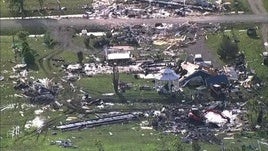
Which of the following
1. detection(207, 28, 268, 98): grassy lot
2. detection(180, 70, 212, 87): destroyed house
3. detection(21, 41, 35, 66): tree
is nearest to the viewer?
detection(180, 70, 212, 87): destroyed house

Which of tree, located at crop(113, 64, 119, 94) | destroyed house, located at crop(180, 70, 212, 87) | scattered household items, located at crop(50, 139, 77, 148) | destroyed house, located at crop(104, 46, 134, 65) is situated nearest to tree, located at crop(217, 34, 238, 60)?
destroyed house, located at crop(180, 70, 212, 87)

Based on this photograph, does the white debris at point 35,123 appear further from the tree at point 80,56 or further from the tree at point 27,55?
the tree at point 80,56

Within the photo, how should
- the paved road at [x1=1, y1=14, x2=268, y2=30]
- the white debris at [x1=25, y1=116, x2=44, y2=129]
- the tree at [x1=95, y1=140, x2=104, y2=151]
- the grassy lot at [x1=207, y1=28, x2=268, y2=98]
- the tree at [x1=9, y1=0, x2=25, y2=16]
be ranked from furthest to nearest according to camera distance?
the tree at [x1=9, y1=0, x2=25, y2=16] < the paved road at [x1=1, y1=14, x2=268, y2=30] < the grassy lot at [x1=207, y1=28, x2=268, y2=98] < the white debris at [x1=25, y1=116, x2=44, y2=129] < the tree at [x1=95, y1=140, x2=104, y2=151]

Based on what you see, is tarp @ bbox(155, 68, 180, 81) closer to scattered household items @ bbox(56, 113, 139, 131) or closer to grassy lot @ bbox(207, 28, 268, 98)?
scattered household items @ bbox(56, 113, 139, 131)

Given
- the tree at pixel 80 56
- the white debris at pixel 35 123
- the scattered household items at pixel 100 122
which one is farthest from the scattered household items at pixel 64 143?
the tree at pixel 80 56

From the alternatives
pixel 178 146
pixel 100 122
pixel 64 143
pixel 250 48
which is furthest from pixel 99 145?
pixel 250 48

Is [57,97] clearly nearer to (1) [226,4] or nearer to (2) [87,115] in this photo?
(2) [87,115]

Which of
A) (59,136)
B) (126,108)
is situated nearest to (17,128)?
(59,136)
